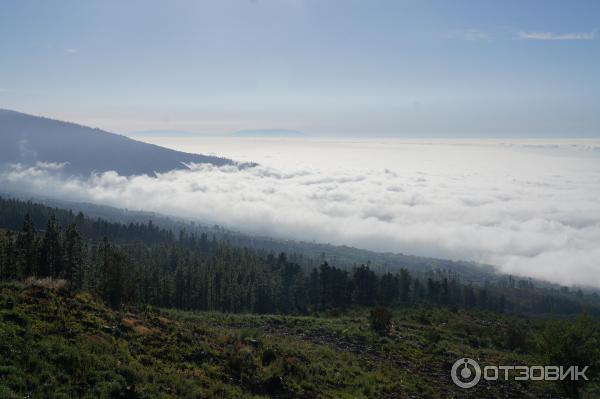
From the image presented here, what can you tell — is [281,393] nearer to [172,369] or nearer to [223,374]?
[223,374]

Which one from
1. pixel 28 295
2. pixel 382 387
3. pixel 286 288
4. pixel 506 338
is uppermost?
pixel 28 295

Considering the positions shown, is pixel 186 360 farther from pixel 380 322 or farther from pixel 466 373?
pixel 380 322

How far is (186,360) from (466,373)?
20.8m

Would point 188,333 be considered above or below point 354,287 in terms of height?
above

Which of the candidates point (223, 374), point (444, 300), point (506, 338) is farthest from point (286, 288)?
point (223, 374)

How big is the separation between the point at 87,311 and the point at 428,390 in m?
22.0

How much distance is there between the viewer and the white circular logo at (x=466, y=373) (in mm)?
27625

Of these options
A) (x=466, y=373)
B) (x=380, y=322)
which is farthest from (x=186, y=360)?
(x=380, y=322)

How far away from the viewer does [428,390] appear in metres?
24.8

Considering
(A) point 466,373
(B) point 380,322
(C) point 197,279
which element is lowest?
(C) point 197,279

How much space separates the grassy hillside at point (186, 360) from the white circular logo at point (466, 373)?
0.63 meters

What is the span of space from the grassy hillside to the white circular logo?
24.7 inches

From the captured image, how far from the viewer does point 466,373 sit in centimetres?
2983

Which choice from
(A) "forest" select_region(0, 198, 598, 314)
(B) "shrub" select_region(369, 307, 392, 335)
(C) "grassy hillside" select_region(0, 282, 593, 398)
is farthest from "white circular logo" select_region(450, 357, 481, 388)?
(A) "forest" select_region(0, 198, 598, 314)
